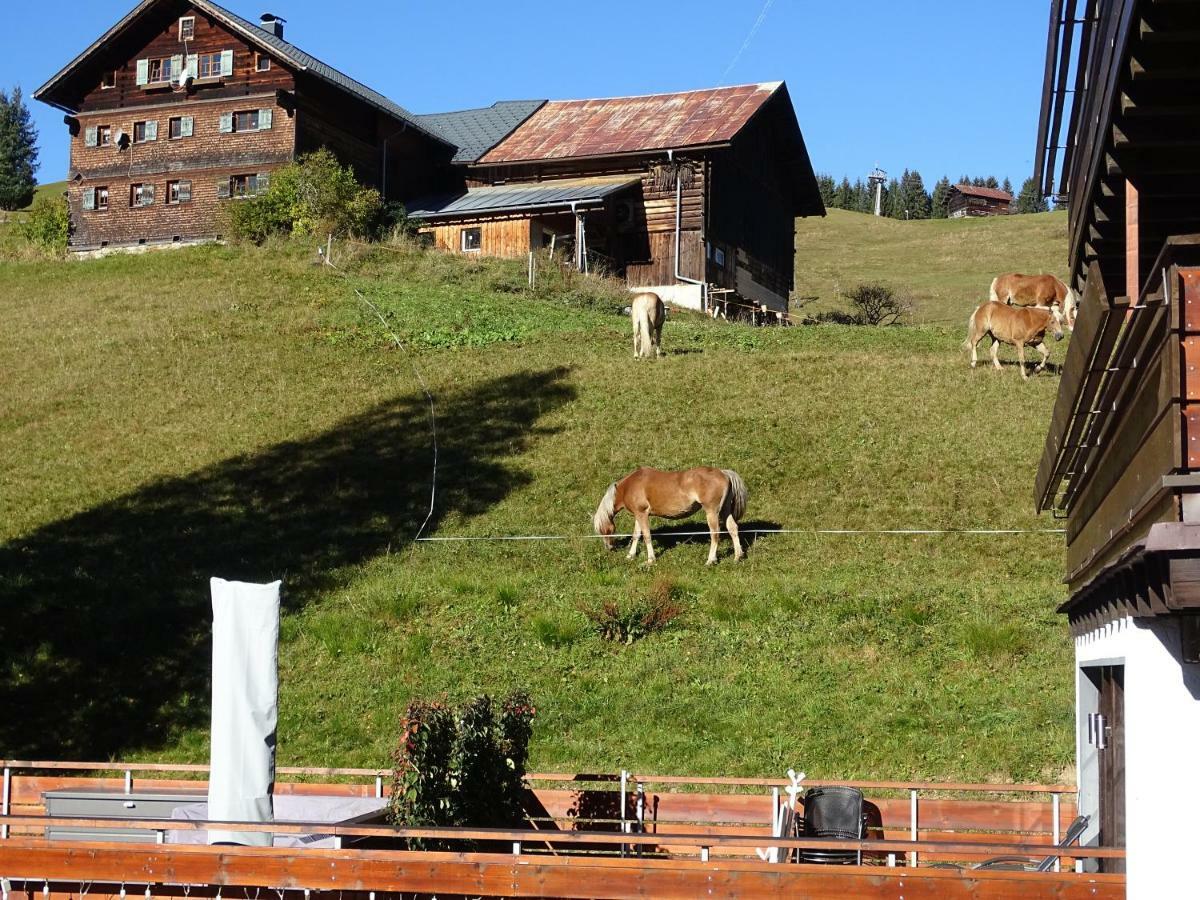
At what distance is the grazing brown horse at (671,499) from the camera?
874 inches

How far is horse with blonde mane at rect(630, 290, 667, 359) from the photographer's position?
33.1 meters

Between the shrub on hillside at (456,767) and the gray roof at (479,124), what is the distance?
42781 mm

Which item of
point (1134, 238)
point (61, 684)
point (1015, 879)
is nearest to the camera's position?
point (1134, 238)

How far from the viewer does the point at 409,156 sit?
53719 mm

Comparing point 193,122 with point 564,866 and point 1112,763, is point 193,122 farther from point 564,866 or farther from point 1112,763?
point 1112,763

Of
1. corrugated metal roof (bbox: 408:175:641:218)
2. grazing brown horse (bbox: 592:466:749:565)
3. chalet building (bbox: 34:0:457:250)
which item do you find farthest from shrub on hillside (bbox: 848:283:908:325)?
grazing brown horse (bbox: 592:466:749:565)

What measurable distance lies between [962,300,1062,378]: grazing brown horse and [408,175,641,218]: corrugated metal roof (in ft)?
58.2

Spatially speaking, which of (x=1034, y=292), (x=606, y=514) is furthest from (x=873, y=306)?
(x=606, y=514)

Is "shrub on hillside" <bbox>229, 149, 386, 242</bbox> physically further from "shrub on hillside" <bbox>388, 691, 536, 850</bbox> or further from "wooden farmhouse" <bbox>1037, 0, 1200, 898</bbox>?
"wooden farmhouse" <bbox>1037, 0, 1200, 898</bbox>

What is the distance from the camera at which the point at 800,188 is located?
5981cm

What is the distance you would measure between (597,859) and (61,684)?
39.1ft

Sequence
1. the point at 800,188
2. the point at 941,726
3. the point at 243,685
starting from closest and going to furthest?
1. the point at 243,685
2. the point at 941,726
3. the point at 800,188

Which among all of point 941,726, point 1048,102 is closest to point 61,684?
point 941,726

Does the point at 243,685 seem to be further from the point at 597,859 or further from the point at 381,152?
the point at 381,152
